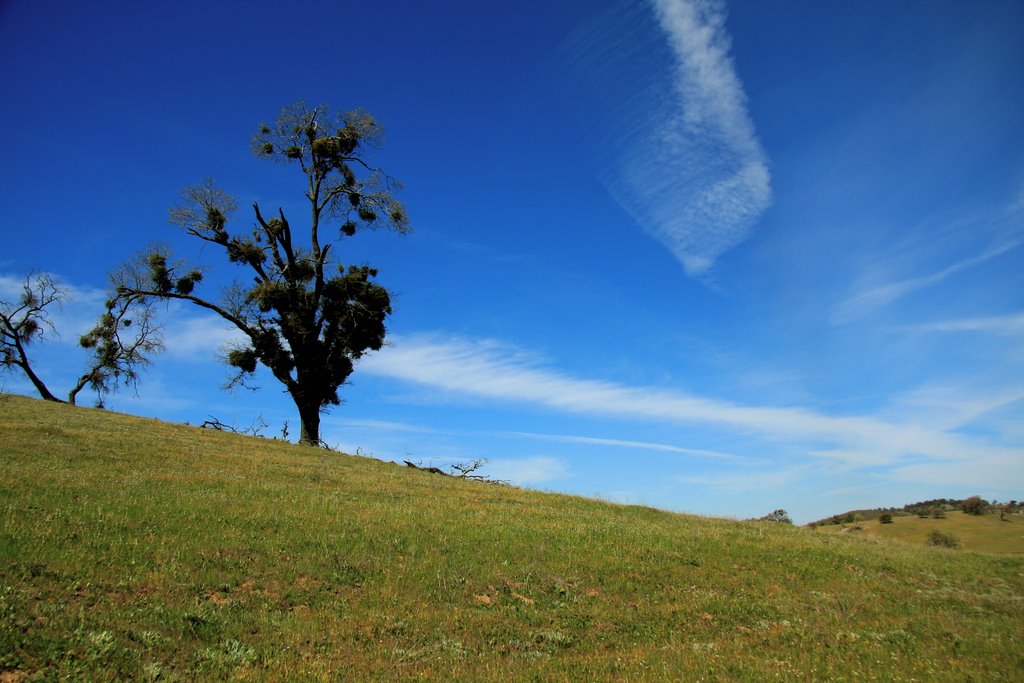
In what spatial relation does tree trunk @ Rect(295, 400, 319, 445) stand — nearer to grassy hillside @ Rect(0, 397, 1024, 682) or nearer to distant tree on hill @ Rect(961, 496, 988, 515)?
grassy hillside @ Rect(0, 397, 1024, 682)

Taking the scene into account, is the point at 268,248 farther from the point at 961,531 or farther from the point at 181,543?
the point at 961,531

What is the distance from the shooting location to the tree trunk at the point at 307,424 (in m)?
39.5

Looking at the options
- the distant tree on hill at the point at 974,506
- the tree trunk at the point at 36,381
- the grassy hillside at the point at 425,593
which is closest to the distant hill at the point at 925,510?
the distant tree on hill at the point at 974,506

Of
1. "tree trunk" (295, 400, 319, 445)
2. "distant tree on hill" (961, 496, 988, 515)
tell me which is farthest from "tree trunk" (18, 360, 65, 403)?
"distant tree on hill" (961, 496, 988, 515)

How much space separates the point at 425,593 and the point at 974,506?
182 ft

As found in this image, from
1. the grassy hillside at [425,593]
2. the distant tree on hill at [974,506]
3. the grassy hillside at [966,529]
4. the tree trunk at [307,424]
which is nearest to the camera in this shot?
the grassy hillside at [425,593]

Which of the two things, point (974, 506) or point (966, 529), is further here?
point (974, 506)

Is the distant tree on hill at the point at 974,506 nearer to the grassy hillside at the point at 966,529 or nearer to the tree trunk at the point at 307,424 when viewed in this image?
the grassy hillside at the point at 966,529

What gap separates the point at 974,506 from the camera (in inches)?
1948

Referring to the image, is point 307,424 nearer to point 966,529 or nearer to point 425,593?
point 425,593

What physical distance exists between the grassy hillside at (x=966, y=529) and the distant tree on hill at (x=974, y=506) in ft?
2.59

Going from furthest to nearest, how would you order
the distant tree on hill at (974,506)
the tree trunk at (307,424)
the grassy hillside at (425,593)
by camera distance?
the distant tree on hill at (974,506) → the tree trunk at (307,424) → the grassy hillside at (425,593)

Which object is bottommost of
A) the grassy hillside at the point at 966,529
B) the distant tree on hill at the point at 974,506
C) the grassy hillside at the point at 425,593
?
the grassy hillside at the point at 425,593

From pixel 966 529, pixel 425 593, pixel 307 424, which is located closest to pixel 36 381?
pixel 307 424
